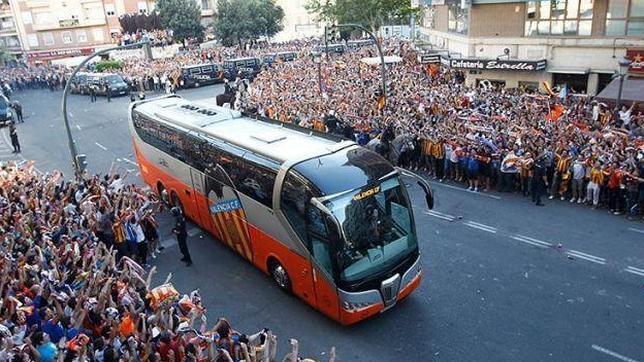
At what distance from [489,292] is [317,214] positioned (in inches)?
168

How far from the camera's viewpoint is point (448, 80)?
31.1 meters


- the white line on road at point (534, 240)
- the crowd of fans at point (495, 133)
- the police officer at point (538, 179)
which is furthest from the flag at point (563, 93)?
the white line on road at point (534, 240)

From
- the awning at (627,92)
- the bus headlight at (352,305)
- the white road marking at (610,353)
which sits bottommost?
the white road marking at (610,353)

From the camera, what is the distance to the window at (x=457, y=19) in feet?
100

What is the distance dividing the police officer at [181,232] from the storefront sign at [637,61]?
64.0 ft

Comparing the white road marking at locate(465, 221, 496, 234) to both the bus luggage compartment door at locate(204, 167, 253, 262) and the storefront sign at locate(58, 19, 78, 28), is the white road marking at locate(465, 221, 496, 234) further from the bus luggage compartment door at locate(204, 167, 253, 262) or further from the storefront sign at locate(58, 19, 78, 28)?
the storefront sign at locate(58, 19, 78, 28)

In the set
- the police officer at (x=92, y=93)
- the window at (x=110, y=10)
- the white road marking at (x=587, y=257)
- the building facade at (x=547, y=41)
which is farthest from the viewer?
the window at (x=110, y=10)

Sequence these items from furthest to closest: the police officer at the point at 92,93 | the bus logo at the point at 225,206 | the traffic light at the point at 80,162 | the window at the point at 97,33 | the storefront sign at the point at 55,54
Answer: the window at the point at 97,33
the storefront sign at the point at 55,54
the police officer at the point at 92,93
the traffic light at the point at 80,162
the bus logo at the point at 225,206

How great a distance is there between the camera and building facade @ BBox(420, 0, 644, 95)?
2322cm

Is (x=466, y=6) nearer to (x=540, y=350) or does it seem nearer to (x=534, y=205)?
(x=534, y=205)

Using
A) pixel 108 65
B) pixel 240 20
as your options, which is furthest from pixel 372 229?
pixel 240 20

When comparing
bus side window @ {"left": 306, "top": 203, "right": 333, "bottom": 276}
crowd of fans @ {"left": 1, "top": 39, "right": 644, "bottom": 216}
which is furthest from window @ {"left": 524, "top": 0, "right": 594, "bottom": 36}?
bus side window @ {"left": 306, "top": 203, "right": 333, "bottom": 276}

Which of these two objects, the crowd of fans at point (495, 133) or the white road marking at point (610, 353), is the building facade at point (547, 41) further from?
the white road marking at point (610, 353)

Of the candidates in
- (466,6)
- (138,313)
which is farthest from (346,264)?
(466,6)
